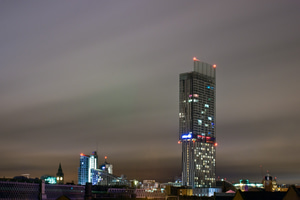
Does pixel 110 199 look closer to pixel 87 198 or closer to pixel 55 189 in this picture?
pixel 55 189

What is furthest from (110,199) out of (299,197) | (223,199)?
(299,197)

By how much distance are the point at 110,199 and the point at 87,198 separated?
48188mm

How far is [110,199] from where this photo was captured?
587 feet

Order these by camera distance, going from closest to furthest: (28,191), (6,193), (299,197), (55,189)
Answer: (299,197) < (6,193) < (28,191) < (55,189)

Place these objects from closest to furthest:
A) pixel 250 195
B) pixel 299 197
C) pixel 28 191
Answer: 1. pixel 299 197
2. pixel 250 195
3. pixel 28 191

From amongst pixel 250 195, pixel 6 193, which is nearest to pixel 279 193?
pixel 250 195

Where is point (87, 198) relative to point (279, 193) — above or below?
below

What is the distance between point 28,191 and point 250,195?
12569 centimetres

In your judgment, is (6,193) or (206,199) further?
(206,199)

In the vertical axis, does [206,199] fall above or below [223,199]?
below

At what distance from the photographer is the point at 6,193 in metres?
157

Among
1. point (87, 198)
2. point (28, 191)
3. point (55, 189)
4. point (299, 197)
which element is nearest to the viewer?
point (299, 197)

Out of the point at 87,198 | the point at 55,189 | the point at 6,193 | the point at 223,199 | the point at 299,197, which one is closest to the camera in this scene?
the point at 299,197

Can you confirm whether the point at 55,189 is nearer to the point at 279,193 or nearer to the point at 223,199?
the point at 223,199
